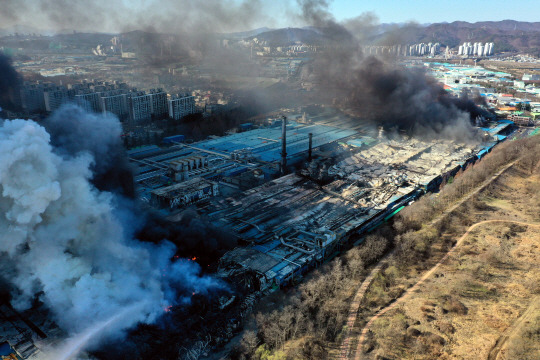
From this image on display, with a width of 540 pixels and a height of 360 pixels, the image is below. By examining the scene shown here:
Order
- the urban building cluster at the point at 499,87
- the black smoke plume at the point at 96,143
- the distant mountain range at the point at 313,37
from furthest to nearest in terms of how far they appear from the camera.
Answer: the urban building cluster at the point at 499,87 < the distant mountain range at the point at 313,37 < the black smoke plume at the point at 96,143

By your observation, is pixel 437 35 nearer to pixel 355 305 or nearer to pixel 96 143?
pixel 355 305

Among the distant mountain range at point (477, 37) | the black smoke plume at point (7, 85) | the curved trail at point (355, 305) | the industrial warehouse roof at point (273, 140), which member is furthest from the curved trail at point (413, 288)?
the distant mountain range at point (477, 37)

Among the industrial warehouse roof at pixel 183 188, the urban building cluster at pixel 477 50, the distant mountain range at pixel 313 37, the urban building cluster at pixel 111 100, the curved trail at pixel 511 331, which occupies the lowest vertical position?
the curved trail at pixel 511 331

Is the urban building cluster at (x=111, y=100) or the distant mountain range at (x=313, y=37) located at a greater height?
the distant mountain range at (x=313, y=37)

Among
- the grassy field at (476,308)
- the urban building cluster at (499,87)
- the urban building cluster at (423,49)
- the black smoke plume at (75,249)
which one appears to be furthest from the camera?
the urban building cluster at (423,49)

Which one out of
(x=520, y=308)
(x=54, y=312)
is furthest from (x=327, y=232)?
(x=54, y=312)

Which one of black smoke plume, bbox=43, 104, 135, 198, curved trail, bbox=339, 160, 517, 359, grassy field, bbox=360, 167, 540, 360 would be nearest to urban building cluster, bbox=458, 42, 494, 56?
curved trail, bbox=339, 160, 517, 359

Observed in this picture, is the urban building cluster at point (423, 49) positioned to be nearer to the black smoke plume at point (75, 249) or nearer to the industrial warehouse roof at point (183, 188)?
the industrial warehouse roof at point (183, 188)
